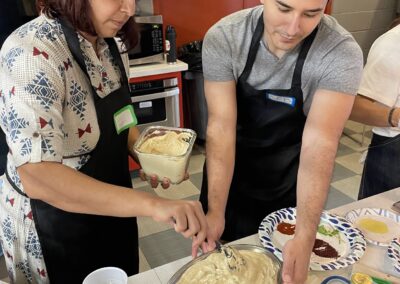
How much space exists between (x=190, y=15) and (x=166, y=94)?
3.09 ft

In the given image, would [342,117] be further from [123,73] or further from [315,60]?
[123,73]

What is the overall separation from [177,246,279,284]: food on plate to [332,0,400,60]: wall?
3.53 metres

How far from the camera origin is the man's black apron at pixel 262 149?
4.38 ft

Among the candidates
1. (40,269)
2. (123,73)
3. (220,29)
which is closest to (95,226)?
(40,269)

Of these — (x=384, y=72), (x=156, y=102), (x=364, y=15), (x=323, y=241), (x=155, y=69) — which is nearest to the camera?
(x=323, y=241)

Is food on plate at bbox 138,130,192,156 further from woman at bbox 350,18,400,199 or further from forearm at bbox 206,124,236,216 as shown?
woman at bbox 350,18,400,199

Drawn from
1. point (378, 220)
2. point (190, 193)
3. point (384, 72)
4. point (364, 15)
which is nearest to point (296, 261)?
point (378, 220)

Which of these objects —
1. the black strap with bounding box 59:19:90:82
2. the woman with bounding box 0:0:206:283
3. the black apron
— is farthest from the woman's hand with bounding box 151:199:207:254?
the black strap with bounding box 59:19:90:82

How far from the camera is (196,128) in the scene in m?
3.52

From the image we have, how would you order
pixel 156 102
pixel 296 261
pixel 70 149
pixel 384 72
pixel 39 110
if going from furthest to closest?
pixel 156 102
pixel 384 72
pixel 70 149
pixel 296 261
pixel 39 110

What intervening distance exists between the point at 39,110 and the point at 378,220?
1116 millimetres

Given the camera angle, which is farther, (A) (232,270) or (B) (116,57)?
(B) (116,57)

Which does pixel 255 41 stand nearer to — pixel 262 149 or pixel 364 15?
pixel 262 149

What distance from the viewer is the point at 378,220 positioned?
4.25 feet
